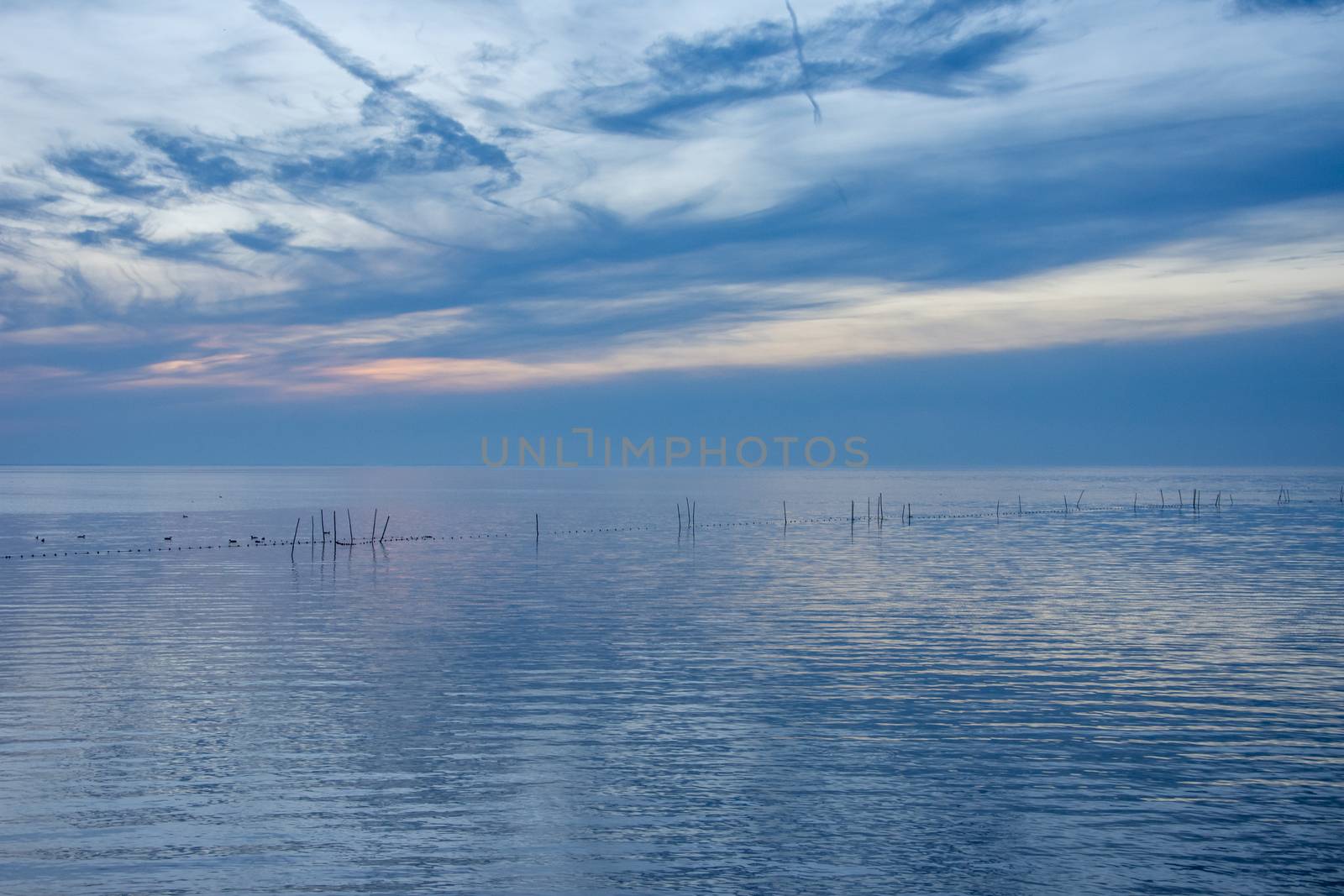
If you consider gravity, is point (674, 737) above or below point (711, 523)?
below

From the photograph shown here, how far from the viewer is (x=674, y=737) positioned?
23.8 meters

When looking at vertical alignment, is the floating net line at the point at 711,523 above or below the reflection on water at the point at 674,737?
above

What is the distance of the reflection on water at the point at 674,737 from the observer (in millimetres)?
16438

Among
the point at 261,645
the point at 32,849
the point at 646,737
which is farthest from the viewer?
the point at 261,645

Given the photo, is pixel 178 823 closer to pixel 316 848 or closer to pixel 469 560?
pixel 316 848

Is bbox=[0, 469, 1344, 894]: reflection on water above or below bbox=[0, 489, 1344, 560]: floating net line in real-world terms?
below

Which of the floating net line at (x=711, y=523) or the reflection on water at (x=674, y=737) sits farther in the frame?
the floating net line at (x=711, y=523)

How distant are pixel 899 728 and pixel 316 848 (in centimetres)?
1283

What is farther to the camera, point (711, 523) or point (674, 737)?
point (711, 523)

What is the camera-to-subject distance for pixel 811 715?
25.8 metres

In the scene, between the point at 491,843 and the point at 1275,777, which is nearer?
the point at 491,843

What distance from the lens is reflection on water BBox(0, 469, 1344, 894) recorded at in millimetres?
16438

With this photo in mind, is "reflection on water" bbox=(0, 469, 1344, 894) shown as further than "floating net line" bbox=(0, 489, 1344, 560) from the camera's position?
No

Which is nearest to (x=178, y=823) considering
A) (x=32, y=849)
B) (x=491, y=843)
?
(x=32, y=849)
